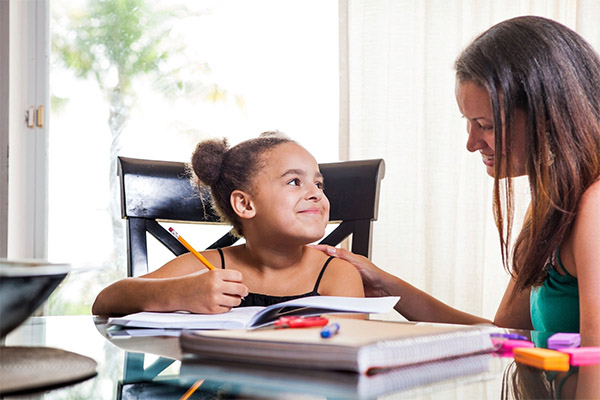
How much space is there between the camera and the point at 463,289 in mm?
2561

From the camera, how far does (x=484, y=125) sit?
1167 millimetres

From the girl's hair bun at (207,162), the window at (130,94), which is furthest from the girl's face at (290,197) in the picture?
the window at (130,94)

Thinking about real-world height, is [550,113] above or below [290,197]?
above

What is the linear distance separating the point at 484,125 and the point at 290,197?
1.44 feet

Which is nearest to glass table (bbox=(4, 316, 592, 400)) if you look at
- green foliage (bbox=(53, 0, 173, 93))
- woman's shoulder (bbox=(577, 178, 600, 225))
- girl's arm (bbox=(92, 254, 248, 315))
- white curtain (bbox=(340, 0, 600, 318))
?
girl's arm (bbox=(92, 254, 248, 315))

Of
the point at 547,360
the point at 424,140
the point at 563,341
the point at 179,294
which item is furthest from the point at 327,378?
the point at 424,140

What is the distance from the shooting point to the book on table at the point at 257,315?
2.79 ft

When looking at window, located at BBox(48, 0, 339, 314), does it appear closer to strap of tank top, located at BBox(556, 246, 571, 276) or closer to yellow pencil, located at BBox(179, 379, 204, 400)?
strap of tank top, located at BBox(556, 246, 571, 276)

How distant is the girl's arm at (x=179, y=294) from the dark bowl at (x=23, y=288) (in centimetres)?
43

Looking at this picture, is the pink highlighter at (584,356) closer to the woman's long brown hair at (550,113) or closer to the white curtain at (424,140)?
the woman's long brown hair at (550,113)

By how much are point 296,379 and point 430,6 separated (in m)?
2.28

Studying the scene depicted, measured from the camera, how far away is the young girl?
1.39 m

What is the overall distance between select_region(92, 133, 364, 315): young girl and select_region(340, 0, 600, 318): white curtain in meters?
1.09

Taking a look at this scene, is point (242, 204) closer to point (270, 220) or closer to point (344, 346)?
point (270, 220)
